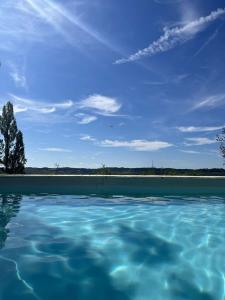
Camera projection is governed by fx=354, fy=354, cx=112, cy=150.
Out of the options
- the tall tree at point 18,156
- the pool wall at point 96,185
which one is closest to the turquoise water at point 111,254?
the pool wall at point 96,185

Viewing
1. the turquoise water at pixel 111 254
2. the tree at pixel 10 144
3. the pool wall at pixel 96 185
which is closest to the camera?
the turquoise water at pixel 111 254

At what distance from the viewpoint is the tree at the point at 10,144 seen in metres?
18.3

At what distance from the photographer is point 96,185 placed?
10.5 metres

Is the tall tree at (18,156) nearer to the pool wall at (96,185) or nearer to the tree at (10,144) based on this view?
the tree at (10,144)

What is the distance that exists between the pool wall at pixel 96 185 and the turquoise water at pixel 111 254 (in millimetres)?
3172

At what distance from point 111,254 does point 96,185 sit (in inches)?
255

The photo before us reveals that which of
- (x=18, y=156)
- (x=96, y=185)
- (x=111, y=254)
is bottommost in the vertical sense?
(x=111, y=254)

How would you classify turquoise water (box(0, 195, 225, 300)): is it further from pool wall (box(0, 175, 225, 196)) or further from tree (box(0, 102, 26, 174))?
tree (box(0, 102, 26, 174))

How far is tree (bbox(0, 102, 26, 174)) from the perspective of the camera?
18.3 meters

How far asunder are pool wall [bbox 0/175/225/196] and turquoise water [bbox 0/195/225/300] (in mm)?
3172

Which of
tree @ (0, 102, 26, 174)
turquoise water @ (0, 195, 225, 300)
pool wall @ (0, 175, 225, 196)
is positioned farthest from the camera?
tree @ (0, 102, 26, 174)

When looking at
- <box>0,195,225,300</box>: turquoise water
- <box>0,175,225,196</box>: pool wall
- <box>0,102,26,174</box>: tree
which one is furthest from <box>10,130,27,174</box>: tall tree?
<box>0,195,225,300</box>: turquoise water

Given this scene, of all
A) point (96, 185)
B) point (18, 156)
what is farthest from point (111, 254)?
point (18, 156)

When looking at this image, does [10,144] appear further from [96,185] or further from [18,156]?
[96,185]
